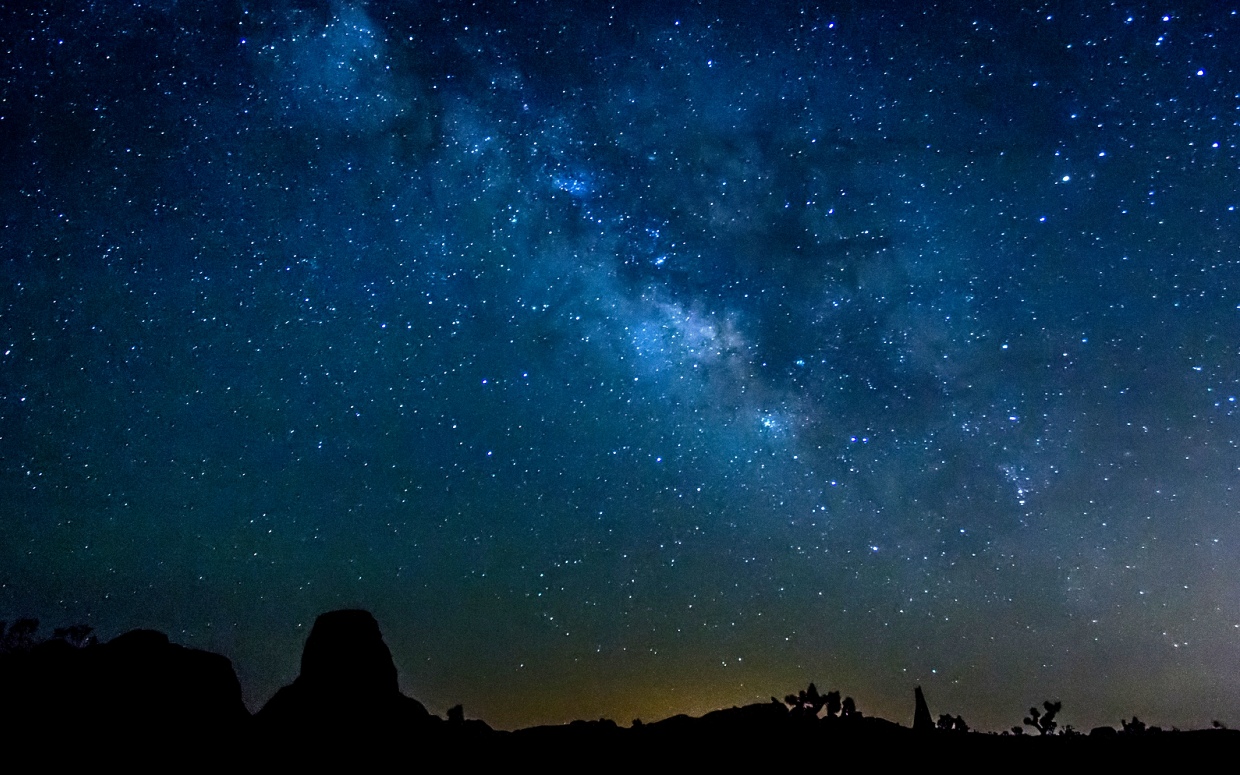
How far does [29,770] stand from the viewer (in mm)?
14531

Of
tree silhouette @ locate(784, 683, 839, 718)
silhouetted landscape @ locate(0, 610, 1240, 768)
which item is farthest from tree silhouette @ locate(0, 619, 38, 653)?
tree silhouette @ locate(784, 683, 839, 718)

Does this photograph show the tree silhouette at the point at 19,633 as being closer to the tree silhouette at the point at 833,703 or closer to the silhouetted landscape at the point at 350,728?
the silhouetted landscape at the point at 350,728

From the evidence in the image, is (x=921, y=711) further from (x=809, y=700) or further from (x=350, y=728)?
(x=350, y=728)

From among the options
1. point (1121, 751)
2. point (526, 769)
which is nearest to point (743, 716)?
point (526, 769)

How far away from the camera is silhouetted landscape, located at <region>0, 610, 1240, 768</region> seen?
16406 millimetres

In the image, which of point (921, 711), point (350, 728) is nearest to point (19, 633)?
point (350, 728)

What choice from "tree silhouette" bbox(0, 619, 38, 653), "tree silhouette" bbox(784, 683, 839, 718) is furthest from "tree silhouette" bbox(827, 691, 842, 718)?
→ "tree silhouette" bbox(0, 619, 38, 653)

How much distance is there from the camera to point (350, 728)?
792 inches

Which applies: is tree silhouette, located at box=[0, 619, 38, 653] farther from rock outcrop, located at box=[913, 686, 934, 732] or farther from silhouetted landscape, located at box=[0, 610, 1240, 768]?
rock outcrop, located at box=[913, 686, 934, 732]

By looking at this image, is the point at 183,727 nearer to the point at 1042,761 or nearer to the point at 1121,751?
the point at 1042,761

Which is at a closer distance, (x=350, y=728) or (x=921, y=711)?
(x=350, y=728)

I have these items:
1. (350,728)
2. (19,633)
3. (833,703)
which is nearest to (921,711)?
(833,703)

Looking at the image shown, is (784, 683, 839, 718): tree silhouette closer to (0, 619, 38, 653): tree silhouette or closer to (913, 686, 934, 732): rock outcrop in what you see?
(913, 686, 934, 732): rock outcrop

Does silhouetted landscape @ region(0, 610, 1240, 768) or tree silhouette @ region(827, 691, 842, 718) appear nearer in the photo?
silhouetted landscape @ region(0, 610, 1240, 768)
